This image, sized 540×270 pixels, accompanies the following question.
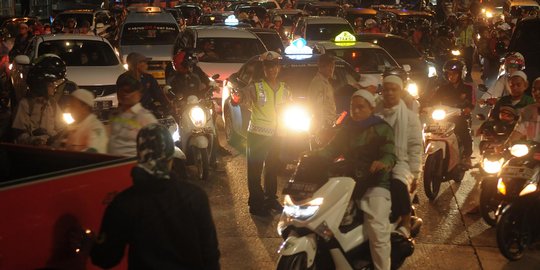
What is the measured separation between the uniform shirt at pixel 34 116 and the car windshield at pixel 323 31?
14.0 meters

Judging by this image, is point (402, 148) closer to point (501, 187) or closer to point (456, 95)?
point (501, 187)

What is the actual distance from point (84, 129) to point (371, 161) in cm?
222

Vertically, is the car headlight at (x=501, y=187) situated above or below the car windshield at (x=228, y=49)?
below

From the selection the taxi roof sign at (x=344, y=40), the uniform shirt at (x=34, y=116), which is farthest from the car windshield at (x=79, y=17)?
the uniform shirt at (x=34, y=116)

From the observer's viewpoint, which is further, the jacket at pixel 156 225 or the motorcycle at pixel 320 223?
the motorcycle at pixel 320 223

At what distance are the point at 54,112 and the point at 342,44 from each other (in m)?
7.37

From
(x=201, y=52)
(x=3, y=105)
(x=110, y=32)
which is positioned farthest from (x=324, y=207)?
(x=110, y=32)

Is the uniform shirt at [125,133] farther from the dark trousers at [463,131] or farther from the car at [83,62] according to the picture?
the car at [83,62]

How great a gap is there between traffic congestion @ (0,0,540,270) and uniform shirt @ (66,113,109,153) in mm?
12

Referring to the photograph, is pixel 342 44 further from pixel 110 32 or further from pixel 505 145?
pixel 110 32

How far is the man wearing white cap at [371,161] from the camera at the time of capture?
587 cm

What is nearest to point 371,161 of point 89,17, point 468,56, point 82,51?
point 82,51

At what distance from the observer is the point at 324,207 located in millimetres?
5547

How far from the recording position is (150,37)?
19516mm
